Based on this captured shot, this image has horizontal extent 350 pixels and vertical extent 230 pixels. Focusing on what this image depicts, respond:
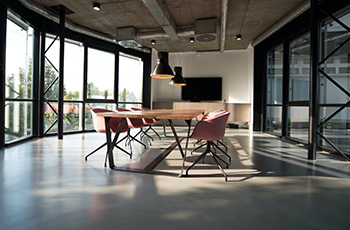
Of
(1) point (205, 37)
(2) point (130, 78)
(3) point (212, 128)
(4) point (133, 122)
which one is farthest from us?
(2) point (130, 78)

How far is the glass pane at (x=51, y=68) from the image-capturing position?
611 centimetres

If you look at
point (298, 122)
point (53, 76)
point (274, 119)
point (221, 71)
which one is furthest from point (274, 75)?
point (53, 76)

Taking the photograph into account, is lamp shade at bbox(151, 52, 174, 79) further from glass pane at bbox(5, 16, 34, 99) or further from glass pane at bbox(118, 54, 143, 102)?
glass pane at bbox(118, 54, 143, 102)

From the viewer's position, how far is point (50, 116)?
6.28 meters

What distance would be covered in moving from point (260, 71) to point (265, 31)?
1674 mm

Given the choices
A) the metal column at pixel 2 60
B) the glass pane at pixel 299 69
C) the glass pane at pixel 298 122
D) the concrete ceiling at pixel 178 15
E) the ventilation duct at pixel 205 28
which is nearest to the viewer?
the metal column at pixel 2 60

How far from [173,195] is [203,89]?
7419 millimetres

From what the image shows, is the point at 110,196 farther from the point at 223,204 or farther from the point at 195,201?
the point at 223,204

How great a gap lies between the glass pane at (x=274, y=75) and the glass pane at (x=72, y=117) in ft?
19.7

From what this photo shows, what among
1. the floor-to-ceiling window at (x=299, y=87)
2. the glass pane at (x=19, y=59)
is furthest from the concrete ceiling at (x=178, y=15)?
the floor-to-ceiling window at (x=299, y=87)

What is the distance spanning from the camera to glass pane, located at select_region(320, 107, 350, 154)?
412 centimetres

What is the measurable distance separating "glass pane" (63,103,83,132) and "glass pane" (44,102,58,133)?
33 centimetres

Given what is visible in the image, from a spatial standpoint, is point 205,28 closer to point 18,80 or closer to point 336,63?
point 336,63

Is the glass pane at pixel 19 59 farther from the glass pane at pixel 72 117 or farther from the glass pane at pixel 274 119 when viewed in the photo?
the glass pane at pixel 274 119
